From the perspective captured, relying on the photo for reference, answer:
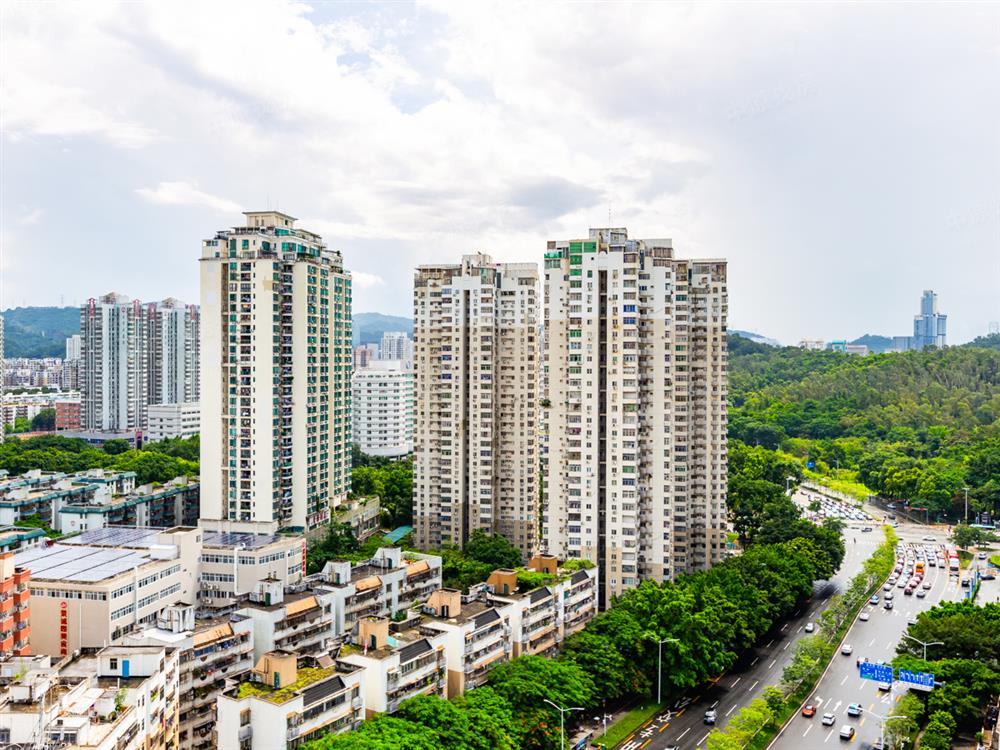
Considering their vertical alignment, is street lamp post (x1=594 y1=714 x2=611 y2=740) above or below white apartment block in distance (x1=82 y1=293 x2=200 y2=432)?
below

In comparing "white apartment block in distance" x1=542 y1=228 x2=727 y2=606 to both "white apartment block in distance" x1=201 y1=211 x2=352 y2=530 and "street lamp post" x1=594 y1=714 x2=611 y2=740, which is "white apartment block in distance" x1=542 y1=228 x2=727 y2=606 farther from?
"white apartment block in distance" x1=201 y1=211 x2=352 y2=530

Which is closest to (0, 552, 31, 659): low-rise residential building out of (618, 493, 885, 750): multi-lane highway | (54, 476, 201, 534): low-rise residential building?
(54, 476, 201, 534): low-rise residential building

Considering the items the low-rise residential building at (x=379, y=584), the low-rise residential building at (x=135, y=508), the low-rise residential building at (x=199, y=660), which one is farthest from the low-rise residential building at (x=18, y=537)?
the low-rise residential building at (x=199, y=660)

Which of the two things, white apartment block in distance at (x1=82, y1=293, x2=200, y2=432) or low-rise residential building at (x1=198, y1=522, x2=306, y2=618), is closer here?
low-rise residential building at (x1=198, y1=522, x2=306, y2=618)

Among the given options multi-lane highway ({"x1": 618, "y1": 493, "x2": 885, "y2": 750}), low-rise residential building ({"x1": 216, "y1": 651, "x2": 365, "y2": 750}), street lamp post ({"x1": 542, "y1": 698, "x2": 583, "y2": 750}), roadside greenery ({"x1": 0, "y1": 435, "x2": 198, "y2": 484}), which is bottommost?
multi-lane highway ({"x1": 618, "y1": 493, "x2": 885, "y2": 750})

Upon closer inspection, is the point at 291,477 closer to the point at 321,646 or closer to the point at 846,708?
the point at 321,646

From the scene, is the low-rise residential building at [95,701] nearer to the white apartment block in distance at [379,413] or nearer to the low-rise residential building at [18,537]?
the low-rise residential building at [18,537]

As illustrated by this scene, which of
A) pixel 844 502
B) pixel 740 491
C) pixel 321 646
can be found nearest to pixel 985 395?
pixel 844 502

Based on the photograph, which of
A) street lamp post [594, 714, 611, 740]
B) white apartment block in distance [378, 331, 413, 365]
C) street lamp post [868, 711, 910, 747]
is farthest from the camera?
white apartment block in distance [378, 331, 413, 365]
